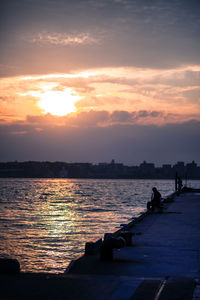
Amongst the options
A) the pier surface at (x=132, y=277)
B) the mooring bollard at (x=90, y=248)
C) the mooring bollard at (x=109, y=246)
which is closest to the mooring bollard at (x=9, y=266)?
the pier surface at (x=132, y=277)

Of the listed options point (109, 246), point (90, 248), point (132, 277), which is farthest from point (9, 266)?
point (90, 248)

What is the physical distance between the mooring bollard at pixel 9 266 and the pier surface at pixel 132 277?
244 mm

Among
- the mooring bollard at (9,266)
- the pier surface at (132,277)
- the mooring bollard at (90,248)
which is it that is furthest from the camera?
Answer: the mooring bollard at (90,248)

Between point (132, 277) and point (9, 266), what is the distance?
2.77m

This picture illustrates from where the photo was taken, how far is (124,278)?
8445 mm

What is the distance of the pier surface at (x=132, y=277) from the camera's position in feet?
23.5

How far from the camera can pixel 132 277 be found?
341 inches

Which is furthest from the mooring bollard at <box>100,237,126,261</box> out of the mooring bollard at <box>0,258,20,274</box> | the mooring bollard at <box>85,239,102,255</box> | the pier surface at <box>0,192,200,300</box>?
the mooring bollard at <box>0,258,20,274</box>

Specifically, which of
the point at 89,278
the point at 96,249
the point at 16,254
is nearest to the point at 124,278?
the point at 89,278

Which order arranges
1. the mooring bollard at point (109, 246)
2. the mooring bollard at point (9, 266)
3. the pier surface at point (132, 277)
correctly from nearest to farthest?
the pier surface at point (132, 277), the mooring bollard at point (9, 266), the mooring bollard at point (109, 246)

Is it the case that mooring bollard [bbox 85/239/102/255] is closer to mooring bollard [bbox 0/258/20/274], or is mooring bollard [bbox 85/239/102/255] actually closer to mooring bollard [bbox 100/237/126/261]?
mooring bollard [bbox 100/237/126/261]

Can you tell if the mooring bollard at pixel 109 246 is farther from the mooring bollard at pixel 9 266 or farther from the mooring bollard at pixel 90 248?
the mooring bollard at pixel 9 266

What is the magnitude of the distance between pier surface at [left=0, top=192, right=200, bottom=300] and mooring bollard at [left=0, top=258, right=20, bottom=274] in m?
0.24

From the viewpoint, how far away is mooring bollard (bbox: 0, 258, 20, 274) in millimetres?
8547
